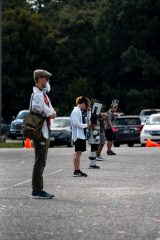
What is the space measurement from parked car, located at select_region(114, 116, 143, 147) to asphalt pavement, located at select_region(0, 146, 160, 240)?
65.5 ft

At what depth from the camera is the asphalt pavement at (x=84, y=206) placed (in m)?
10.7

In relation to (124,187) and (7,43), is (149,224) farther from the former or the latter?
(7,43)

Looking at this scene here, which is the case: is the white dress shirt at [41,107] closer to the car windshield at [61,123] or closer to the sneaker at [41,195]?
the sneaker at [41,195]

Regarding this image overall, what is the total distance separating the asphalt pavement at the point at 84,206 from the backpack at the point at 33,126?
954mm

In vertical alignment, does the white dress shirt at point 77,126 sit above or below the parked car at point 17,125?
below

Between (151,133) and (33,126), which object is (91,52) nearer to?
(151,133)

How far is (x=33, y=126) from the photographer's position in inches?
578

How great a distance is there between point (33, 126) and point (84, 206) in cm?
169

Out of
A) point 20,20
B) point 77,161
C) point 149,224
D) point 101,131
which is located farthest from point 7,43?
point 149,224

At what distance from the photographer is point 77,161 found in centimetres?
2064

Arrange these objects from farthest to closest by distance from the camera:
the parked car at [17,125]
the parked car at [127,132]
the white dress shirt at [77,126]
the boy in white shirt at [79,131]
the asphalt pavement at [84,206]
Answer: the parked car at [17,125] → the parked car at [127,132] → the white dress shirt at [77,126] → the boy in white shirt at [79,131] → the asphalt pavement at [84,206]

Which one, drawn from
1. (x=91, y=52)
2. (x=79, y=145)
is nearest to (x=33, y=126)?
(x=79, y=145)

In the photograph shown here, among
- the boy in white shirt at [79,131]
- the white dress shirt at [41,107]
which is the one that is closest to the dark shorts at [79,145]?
the boy in white shirt at [79,131]

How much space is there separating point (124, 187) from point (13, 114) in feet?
196
